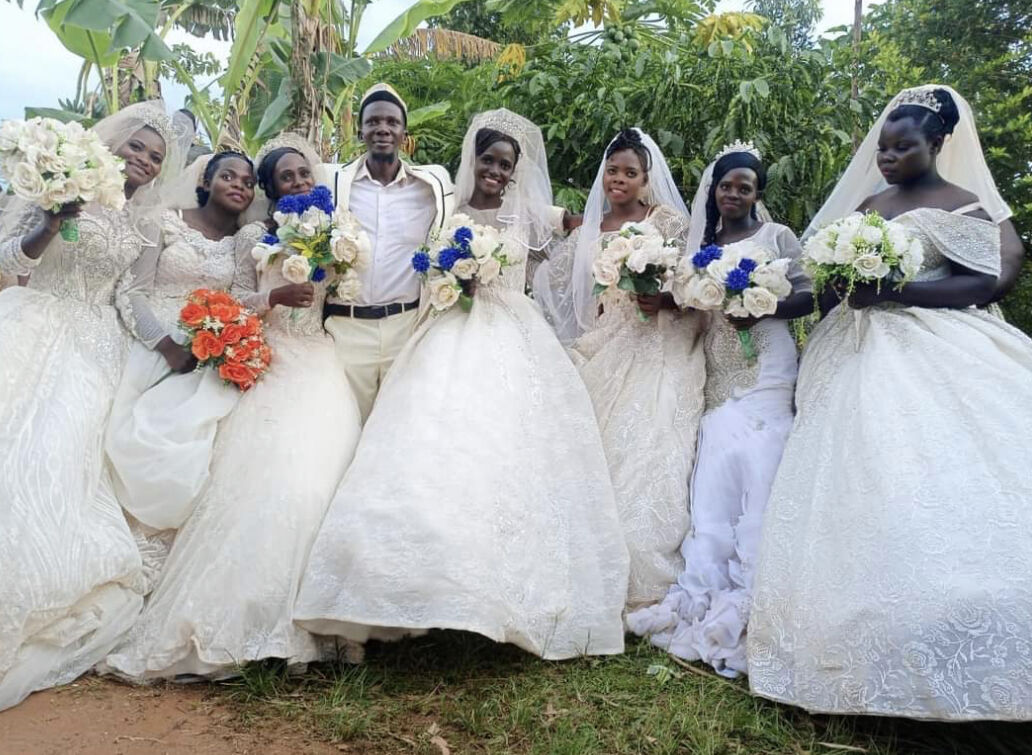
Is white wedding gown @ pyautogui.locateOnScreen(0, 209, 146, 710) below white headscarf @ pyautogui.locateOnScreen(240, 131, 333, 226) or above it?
below

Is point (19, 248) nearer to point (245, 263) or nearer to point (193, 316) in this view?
point (193, 316)

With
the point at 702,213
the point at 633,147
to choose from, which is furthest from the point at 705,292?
the point at 633,147

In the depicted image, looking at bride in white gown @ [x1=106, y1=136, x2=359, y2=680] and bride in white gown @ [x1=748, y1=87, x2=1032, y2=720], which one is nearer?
bride in white gown @ [x1=748, y1=87, x2=1032, y2=720]

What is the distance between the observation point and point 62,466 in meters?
4.09

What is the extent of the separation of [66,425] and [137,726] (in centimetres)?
155

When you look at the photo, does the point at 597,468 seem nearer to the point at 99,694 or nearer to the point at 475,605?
the point at 475,605

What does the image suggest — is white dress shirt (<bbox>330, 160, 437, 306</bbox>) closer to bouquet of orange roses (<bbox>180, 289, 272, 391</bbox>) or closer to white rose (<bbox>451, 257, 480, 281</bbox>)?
white rose (<bbox>451, 257, 480, 281</bbox>)

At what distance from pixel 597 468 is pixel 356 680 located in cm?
162

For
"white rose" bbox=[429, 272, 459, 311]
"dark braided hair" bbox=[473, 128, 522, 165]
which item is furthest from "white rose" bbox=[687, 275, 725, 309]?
"dark braided hair" bbox=[473, 128, 522, 165]

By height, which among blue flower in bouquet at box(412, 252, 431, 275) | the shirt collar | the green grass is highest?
the shirt collar

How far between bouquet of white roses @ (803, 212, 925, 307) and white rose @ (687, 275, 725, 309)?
0.54 metres

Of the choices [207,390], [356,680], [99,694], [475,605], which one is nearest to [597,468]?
[475,605]

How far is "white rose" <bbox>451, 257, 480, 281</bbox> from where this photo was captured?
483 cm

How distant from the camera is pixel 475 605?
12.1 feet
